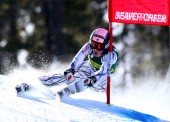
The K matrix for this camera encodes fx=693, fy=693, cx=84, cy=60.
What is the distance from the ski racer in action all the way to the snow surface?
0.20 metres

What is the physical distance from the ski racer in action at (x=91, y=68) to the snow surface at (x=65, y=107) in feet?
0.66

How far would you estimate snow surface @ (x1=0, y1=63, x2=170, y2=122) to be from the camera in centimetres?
1012

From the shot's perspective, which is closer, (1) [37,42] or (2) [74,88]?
(2) [74,88]

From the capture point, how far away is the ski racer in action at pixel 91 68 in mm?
11602

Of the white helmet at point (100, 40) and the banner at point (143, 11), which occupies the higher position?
the banner at point (143, 11)

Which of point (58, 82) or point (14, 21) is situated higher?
point (14, 21)

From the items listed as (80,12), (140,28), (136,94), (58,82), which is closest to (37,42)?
(80,12)

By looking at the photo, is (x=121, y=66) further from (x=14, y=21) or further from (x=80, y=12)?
(x=14, y=21)

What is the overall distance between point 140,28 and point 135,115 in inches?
872

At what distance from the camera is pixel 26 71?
13.7 m

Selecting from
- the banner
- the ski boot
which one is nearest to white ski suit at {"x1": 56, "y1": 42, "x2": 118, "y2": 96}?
the ski boot

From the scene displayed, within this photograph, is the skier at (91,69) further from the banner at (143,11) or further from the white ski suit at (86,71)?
the banner at (143,11)

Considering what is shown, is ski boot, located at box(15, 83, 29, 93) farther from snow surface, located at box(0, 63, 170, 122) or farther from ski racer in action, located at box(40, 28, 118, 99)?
ski racer in action, located at box(40, 28, 118, 99)

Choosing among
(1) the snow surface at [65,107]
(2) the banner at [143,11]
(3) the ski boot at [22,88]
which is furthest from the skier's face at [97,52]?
(3) the ski boot at [22,88]
